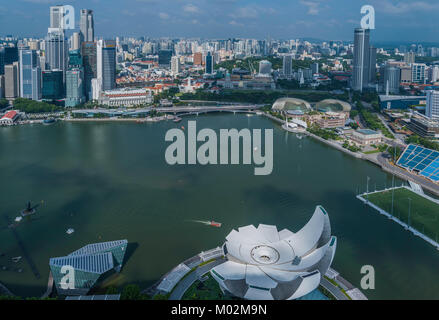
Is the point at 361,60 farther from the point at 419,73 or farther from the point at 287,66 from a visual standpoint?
the point at 287,66

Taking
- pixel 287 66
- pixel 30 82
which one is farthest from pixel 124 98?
pixel 287 66

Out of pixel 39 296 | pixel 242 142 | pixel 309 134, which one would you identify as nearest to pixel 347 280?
pixel 39 296

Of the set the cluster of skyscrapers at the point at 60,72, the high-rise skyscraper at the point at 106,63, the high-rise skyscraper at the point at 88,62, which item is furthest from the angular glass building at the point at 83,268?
the high-rise skyscraper at the point at 88,62

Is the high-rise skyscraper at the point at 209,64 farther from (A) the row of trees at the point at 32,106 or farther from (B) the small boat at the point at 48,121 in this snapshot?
(B) the small boat at the point at 48,121

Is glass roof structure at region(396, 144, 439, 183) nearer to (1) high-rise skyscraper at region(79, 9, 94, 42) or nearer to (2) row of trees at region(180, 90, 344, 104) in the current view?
(2) row of trees at region(180, 90, 344, 104)

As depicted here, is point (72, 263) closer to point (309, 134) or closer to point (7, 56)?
point (309, 134)
